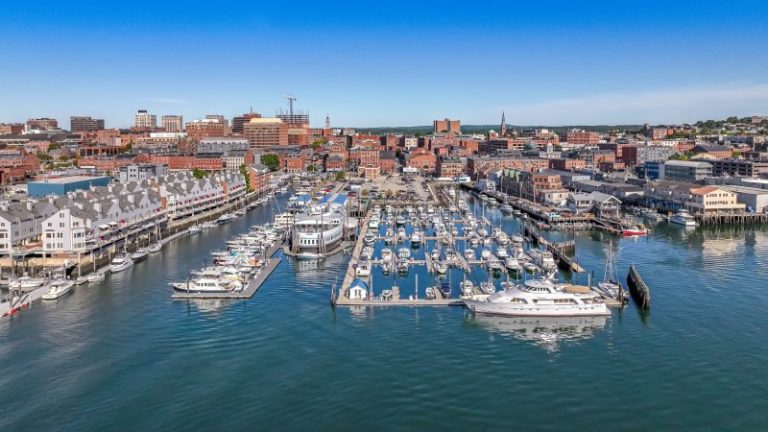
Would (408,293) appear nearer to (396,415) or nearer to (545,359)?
(545,359)

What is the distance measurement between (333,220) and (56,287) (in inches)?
536

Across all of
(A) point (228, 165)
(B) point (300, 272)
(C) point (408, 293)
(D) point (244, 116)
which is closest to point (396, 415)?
(C) point (408, 293)

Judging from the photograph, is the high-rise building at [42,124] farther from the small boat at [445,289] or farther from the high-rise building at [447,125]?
the small boat at [445,289]

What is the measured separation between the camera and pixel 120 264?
25.7 meters

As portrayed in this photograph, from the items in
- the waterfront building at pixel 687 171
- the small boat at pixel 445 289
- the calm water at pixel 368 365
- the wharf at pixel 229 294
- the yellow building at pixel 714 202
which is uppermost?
the waterfront building at pixel 687 171

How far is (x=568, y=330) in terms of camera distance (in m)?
18.3

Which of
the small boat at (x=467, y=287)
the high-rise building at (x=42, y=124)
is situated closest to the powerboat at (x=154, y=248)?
the small boat at (x=467, y=287)

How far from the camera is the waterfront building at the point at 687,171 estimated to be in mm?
53438

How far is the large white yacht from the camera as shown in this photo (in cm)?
1916

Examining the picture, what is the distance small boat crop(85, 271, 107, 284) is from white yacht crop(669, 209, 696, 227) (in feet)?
103

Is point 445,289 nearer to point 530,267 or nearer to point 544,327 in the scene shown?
point 544,327

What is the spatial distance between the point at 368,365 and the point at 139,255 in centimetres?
1585

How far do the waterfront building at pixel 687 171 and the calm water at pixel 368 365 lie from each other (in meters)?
33.5

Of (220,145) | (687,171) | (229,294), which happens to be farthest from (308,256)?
(220,145)
